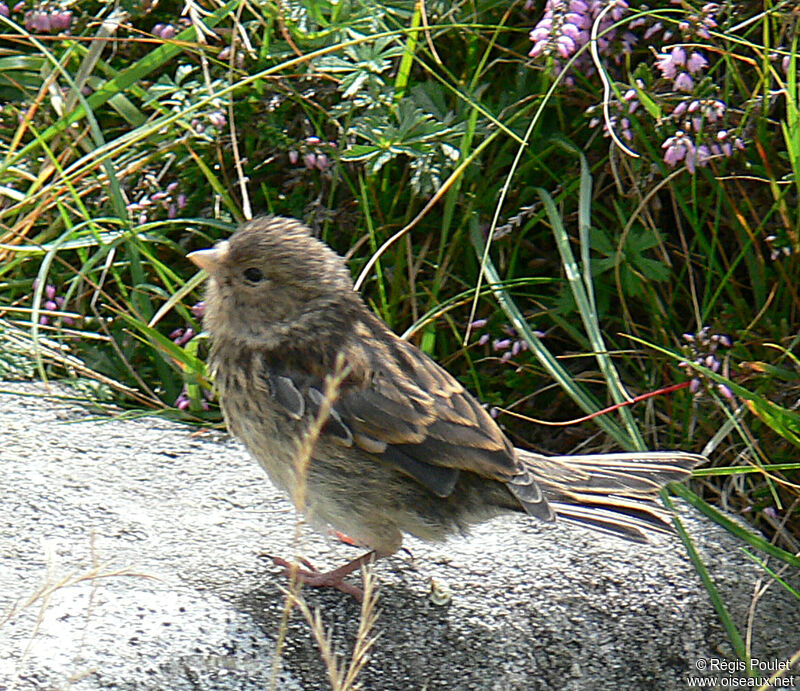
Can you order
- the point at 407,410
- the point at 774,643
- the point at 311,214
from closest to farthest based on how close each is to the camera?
the point at 407,410
the point at 774,643
the point at 311,214

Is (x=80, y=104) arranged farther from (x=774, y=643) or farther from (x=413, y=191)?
(x=774, y=643)

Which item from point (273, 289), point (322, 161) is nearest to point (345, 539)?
point (273, 289)

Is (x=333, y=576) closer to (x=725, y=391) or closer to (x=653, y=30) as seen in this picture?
(x=725, y=391)

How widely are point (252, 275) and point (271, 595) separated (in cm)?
83

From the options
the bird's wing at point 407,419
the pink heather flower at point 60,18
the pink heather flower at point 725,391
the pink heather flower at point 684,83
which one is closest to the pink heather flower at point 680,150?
Answer: the pink heather flower at point 684,83

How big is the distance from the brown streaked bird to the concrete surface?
0.18 metres

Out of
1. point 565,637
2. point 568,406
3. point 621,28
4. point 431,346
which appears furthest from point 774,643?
point 621,28

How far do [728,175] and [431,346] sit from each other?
3.33 ft

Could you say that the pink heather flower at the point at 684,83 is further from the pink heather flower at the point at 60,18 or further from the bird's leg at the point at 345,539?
the pink heather flower at the point at 60,18

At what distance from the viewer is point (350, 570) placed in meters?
2.91

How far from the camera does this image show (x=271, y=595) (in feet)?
9.21

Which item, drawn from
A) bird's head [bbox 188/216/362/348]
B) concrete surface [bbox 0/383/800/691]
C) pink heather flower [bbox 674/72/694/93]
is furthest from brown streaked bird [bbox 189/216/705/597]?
pink heather flower [bbox 674/72/694/93]

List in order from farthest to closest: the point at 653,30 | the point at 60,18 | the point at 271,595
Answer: the point at 60,18, the point at 653,30, the point at 271,595

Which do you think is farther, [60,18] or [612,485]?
[60,18]
